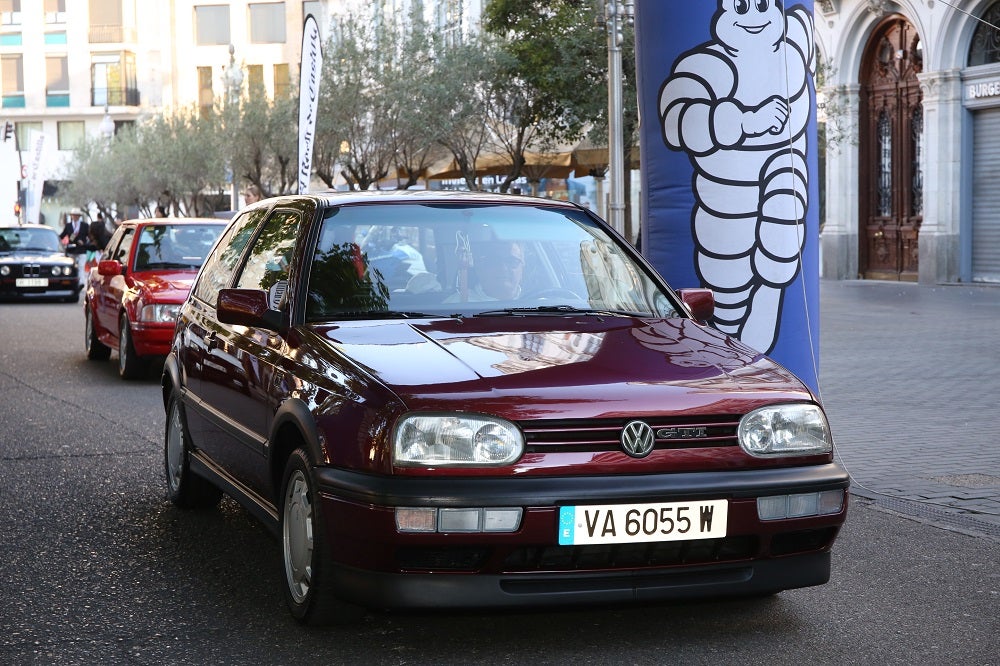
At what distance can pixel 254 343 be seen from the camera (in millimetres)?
5516

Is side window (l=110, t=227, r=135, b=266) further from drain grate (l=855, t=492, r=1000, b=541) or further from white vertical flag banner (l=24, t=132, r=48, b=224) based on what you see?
white vertical flag banner (l=24, t=132, r=48, b=224)

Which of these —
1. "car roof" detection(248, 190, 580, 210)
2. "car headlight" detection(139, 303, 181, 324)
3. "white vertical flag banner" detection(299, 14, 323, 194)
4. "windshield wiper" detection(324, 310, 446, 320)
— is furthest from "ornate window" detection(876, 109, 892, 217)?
"windshield wiper" detection(324, 310, 446, 320)

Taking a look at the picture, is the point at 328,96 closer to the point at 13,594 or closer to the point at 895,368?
the point at 895,368

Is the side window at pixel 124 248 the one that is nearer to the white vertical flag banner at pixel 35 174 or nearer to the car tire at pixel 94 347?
the car tire at pixel 94 347

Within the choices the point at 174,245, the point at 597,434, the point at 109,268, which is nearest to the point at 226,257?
the point at 597,434

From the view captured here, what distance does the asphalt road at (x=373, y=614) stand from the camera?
178 inches

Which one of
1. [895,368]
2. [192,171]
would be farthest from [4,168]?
[895,368]

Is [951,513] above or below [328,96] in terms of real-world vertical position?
below

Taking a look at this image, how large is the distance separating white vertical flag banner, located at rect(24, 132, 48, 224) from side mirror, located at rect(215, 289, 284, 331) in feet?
149

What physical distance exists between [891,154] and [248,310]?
2558cm

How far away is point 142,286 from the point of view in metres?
13.4

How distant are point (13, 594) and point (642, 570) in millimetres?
2348

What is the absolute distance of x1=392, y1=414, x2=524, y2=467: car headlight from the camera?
167 inches

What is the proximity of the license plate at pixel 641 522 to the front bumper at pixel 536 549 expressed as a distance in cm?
2
